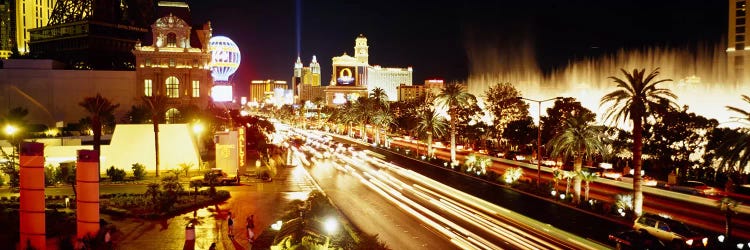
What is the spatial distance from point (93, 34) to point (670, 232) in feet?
294

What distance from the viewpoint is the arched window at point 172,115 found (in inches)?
3004

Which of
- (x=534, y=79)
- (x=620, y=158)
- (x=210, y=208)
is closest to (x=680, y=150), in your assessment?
(x=620, y=158)

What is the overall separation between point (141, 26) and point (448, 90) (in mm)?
70046

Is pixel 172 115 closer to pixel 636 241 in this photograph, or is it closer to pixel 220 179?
pixel 220 179

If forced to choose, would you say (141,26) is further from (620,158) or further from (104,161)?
(620,158)

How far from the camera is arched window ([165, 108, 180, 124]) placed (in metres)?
76.3

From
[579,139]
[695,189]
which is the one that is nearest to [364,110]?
[695,189]

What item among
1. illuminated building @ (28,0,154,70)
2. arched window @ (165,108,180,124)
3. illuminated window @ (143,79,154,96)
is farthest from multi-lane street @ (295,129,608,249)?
illuminated building @ (28,0,154,70)

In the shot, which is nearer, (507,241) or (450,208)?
(507,241)

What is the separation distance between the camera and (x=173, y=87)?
79.4 meters

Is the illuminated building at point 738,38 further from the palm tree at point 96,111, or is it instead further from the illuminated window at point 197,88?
the palm tree at point 96,111

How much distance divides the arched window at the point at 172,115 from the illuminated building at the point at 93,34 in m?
16.0

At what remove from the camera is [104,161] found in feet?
140

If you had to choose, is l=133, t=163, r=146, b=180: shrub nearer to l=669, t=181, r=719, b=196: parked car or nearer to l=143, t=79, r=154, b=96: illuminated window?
l=669, t=181, r=719, b=196: parked car
